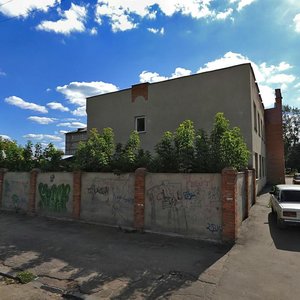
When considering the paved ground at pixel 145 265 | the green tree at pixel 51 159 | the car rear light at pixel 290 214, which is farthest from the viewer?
the green tree at pixel 51 159

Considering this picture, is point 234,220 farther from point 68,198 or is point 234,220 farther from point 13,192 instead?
point 13,192

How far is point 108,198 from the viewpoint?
33.2 feet

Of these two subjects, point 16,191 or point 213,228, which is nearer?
point 213,228

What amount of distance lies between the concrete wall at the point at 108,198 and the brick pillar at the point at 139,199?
25cm

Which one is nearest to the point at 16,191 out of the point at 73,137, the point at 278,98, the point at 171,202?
the point at 171,202

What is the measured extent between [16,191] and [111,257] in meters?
8.45

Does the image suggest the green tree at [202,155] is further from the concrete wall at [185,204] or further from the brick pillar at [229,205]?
the brick pillar at [229,205]

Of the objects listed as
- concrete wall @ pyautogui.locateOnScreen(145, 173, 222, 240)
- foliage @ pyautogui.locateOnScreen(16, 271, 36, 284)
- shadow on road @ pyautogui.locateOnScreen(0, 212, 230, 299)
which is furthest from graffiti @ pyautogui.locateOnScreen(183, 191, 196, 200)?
foliage @ pyautogui.locateOnScreen(16, 271, 36, 284)

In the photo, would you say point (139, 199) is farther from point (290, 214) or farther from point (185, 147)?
point (290, 214)

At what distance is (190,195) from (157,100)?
10455 mm

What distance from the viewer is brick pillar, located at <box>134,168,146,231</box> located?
9.25 meters

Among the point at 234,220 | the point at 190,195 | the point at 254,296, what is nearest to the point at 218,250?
the point at 234,220

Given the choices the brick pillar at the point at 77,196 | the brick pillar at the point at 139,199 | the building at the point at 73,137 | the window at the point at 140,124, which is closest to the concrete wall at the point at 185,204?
the brick pillar at the point at 139,199

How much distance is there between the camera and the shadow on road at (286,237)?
7830 mm
